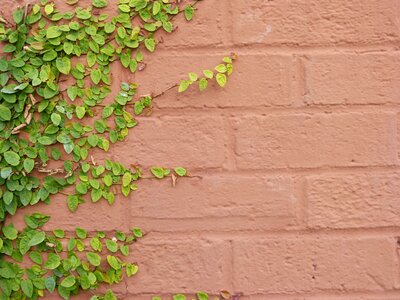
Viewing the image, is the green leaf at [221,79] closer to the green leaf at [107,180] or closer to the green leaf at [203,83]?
the green leaf at [203,83]

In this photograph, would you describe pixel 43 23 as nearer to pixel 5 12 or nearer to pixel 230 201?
pixel 5 12

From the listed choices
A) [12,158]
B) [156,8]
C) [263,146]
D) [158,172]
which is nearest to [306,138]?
[263,146]

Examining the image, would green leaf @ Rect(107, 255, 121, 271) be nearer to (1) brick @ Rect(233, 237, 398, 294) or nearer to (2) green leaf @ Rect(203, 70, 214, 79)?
(1) brick @ Rect(233, 237, 398, 294)

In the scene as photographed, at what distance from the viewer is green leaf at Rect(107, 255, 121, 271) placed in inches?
54.3

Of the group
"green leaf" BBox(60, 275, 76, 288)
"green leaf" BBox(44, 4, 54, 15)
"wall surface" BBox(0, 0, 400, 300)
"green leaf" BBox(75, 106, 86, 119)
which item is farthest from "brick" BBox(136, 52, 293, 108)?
"green leaf" BBox(60, 275, 76, 288)

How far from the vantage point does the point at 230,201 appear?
55.2 inches

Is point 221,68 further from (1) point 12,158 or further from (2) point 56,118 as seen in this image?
(1) point 12,158

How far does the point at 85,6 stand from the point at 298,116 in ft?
1.80

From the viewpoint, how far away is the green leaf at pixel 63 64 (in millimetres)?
1368

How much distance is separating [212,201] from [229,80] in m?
0.28

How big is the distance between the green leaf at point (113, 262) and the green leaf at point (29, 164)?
0.26 meters

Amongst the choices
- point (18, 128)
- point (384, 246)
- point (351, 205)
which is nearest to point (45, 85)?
point (18, 128)

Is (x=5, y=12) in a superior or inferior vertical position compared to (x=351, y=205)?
superior

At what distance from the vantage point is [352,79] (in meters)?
1.40
